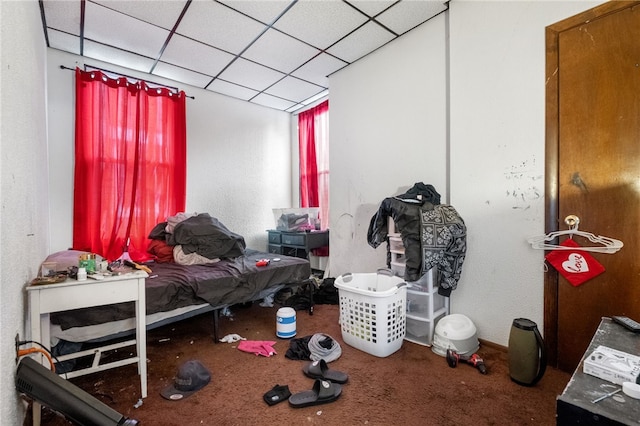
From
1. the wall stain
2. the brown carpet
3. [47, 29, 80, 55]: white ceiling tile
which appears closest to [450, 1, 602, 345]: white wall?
the wall stain

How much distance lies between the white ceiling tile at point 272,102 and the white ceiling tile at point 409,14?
2.05m

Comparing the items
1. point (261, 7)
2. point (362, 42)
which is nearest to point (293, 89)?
point (362, 42)

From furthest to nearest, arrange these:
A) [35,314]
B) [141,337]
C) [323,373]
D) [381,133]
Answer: [381,133] → [323,373] → [141,337] → [35,314]

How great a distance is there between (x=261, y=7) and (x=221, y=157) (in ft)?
7.06

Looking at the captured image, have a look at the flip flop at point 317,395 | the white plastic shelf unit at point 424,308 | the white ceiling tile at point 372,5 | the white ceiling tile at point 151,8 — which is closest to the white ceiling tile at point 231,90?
the white ceiling tile at point 151,8

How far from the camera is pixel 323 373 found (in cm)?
177

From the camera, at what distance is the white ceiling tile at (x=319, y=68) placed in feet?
10.4

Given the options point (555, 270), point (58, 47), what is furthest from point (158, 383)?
point (58, 47)

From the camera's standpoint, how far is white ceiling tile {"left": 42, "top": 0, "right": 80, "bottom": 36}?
2.25 metres

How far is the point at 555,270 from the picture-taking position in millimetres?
1869

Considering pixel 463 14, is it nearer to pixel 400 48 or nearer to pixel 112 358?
pixel 400 48

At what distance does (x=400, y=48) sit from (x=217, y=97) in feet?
8.32

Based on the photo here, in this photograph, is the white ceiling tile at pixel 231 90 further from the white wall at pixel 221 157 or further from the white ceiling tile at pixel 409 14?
the white ceiling tile at pixel 409 14

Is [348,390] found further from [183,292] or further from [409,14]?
[409,14]
